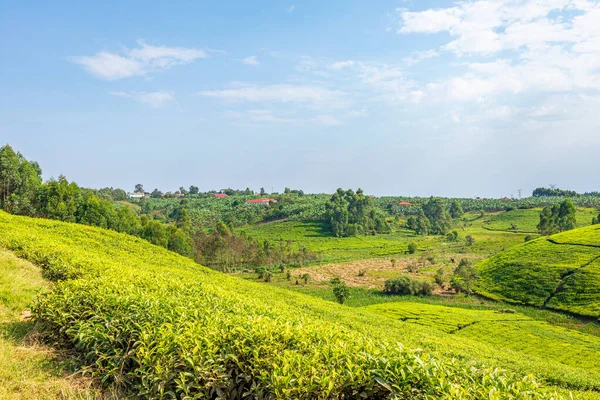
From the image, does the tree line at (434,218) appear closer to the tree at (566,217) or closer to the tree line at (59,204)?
the tree at (566,217)

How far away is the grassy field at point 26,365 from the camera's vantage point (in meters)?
3.83

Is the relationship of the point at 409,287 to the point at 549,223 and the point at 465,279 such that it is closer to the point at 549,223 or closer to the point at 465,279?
the point at 465,279

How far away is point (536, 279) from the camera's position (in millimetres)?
39219

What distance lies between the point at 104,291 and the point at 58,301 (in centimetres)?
65

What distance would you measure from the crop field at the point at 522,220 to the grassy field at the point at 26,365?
8893 cm

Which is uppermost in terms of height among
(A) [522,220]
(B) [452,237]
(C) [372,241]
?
(A) [522,220]

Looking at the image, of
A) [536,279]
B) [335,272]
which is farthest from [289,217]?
[536,279]

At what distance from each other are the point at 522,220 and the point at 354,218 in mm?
42054

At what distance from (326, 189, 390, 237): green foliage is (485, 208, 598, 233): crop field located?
2802 centimetres

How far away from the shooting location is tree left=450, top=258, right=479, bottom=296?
140ft

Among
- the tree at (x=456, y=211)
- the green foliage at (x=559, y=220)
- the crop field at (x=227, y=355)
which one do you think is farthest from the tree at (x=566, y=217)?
the crop field at (x=227, y=355)

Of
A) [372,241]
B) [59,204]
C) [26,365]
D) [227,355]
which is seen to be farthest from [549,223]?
[26,365]

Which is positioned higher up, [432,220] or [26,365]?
[26,365]

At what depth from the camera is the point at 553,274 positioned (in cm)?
3875
